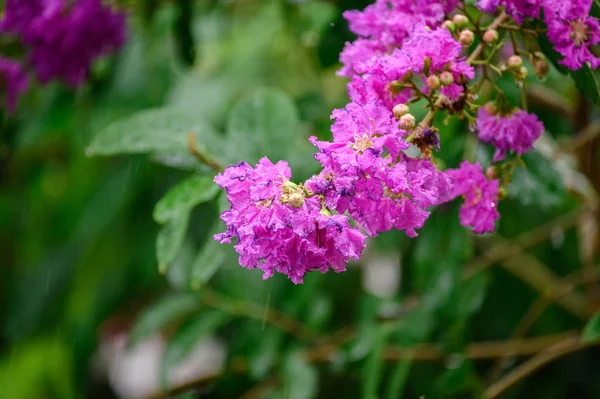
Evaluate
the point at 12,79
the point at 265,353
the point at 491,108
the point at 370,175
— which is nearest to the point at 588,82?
the point at 491,108

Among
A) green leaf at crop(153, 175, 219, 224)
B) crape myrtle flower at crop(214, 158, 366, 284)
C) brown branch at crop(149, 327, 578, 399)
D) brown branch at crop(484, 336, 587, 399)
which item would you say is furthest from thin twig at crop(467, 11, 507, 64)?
brown branch at crop(149, 327, 578, 399)

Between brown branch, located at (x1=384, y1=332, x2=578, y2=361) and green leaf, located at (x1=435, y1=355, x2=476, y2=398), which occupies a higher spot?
green leaf, located at (x1=435, y1=355, x2=476, y2=398)

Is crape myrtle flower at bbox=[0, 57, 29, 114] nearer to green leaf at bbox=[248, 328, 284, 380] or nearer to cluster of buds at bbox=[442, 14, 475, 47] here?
green leaf at bbox=[248, 328, 284, 380]

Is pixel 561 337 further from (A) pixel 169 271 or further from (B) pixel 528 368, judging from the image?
(A) pixel 169 271

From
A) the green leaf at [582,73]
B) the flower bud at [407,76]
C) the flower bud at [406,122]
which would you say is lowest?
the green leaf at [582,73]

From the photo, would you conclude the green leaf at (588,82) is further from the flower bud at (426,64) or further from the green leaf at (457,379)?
the green leaf at (457,379)

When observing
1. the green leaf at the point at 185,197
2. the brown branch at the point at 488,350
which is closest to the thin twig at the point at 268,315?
the brown branch at the point at 488,350

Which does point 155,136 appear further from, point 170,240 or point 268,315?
point 268,315
